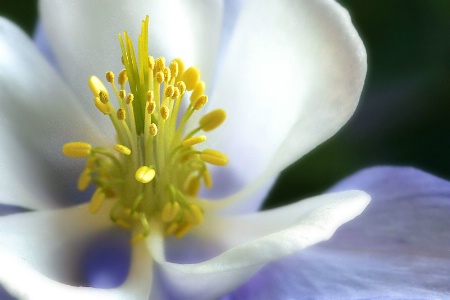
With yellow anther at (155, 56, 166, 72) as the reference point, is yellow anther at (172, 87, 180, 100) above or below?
below

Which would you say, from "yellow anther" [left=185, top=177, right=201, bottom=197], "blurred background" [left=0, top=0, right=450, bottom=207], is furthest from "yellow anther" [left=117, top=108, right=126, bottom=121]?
"blurred background" [left=0, top=0, right=450, bottom=207]

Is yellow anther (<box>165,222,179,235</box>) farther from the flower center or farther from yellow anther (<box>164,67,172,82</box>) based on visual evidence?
yellow anther (<box>164,67,172,82</box>)

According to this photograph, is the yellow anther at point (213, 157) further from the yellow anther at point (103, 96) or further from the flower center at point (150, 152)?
the yellow anther at point (103, 96)

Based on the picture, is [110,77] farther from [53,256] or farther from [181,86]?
[53,256]

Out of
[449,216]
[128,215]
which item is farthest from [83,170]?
[449,216]

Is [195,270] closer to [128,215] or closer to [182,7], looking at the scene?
[128,215]

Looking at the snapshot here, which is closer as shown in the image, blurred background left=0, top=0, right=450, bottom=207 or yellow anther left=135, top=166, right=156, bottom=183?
yellow anther left=135, top=166, right=156, bottom=183

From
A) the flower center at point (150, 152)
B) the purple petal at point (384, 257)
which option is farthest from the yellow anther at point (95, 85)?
the purple petal at point (384, 257)
